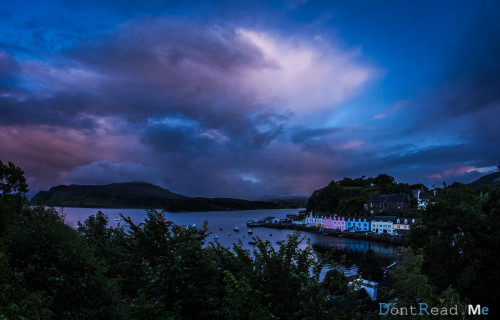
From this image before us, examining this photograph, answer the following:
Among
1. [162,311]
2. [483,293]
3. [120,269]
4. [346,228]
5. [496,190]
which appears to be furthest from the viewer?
[346,228]

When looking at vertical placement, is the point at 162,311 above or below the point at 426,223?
below

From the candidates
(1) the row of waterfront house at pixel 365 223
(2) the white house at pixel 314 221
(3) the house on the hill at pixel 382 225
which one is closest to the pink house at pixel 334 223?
(1) the row of waterfront house at pixel 365 223

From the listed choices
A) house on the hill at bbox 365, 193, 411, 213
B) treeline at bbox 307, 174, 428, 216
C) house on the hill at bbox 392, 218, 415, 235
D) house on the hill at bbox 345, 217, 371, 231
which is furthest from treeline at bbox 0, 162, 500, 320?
treeline at bbox 307, 174, 428, 216

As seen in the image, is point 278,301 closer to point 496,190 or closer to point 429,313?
point 429,313

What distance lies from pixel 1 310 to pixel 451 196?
24.2 m

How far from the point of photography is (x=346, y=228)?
115812mm

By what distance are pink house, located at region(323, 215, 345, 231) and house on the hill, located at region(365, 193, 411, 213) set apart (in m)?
20.9

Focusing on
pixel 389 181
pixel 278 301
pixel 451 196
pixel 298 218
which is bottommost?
pixel 298 218

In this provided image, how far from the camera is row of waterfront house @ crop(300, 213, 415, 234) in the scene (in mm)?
94625

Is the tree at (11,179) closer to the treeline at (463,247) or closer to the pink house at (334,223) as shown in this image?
the treeline at (463,247)

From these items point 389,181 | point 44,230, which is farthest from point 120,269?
point 389,181

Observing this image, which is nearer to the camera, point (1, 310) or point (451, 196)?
point (1, 310)

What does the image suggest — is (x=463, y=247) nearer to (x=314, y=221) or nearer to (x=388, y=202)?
(x=388, y=202)

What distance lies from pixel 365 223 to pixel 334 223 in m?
15.7
